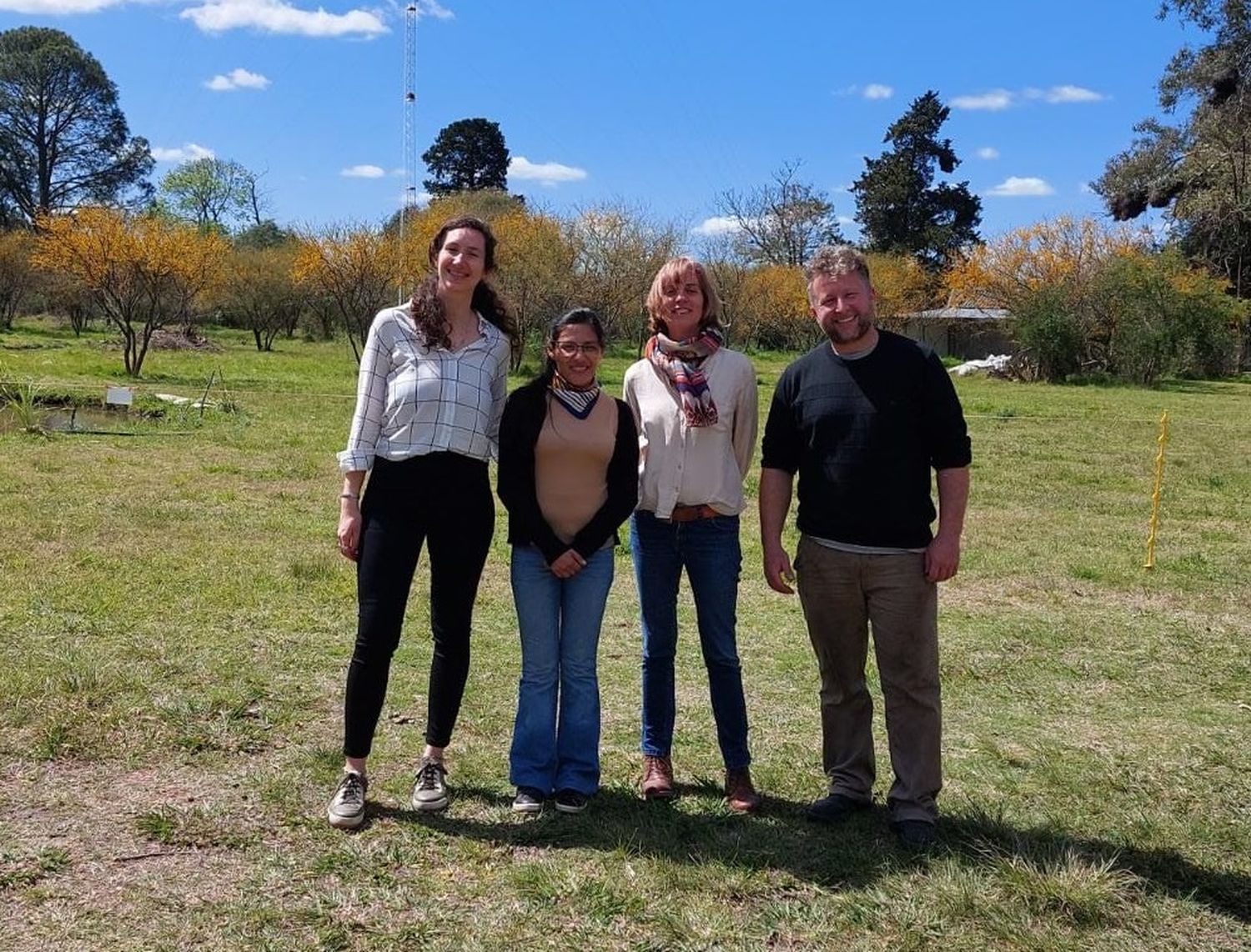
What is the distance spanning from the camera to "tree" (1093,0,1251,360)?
3544 cm

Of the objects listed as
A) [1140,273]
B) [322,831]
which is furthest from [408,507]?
[1140,273]

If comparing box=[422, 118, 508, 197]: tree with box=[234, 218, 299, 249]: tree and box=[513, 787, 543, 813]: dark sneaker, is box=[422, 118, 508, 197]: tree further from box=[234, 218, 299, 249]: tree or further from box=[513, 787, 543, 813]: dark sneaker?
box=[513, 787, 543, 813]: dark sneaker

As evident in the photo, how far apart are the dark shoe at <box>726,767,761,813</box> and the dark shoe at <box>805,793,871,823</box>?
173 mm

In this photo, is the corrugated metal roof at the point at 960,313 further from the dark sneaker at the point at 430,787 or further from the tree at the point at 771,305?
the dark sneaker at the point at 430,787

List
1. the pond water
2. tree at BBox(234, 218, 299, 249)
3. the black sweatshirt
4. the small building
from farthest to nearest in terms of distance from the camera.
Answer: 1. tree at BBox(234, 218, 299, 249)
2. the small building
3. the pond water
4. the black sweatshirt

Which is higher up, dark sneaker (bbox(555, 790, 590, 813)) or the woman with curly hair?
the woman with curly hair

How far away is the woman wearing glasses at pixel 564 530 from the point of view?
321 cm

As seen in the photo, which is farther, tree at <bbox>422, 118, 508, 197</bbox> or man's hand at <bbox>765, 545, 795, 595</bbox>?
tree at <bbox>422, 118, 508, 197</bbox>

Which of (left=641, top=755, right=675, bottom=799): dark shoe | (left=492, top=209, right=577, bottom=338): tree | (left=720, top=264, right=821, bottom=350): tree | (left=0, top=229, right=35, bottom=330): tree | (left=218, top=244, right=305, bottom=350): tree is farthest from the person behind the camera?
(left=720, top=264, right=821, bottom=350): tree

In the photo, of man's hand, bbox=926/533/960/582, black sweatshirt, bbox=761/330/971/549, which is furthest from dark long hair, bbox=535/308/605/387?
man's hand, bbox=926/533/960/582

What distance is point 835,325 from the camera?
3133 mm

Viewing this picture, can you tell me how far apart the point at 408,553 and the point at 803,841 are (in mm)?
1479

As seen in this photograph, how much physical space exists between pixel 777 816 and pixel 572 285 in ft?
85.5

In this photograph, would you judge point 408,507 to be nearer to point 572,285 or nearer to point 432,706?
point 432,706
